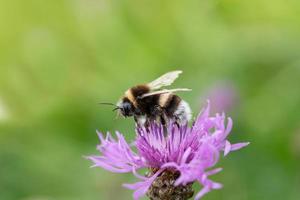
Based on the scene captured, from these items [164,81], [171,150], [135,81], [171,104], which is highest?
[135,81]

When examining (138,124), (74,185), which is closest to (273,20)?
(74,185)

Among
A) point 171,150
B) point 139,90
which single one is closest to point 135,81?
point 139,90

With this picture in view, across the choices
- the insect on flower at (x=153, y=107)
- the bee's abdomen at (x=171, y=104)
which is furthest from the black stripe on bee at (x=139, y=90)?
the bee's abdomen at (x=171, y=104)

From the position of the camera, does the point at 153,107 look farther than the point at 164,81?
No

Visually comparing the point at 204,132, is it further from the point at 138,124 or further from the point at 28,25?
the point at 28,25

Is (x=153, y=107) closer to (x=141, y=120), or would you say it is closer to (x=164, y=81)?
(x=141, y=120)

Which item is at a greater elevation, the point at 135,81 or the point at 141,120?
the point at 135,81

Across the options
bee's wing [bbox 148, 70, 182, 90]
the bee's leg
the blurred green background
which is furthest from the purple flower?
the blurred green background
